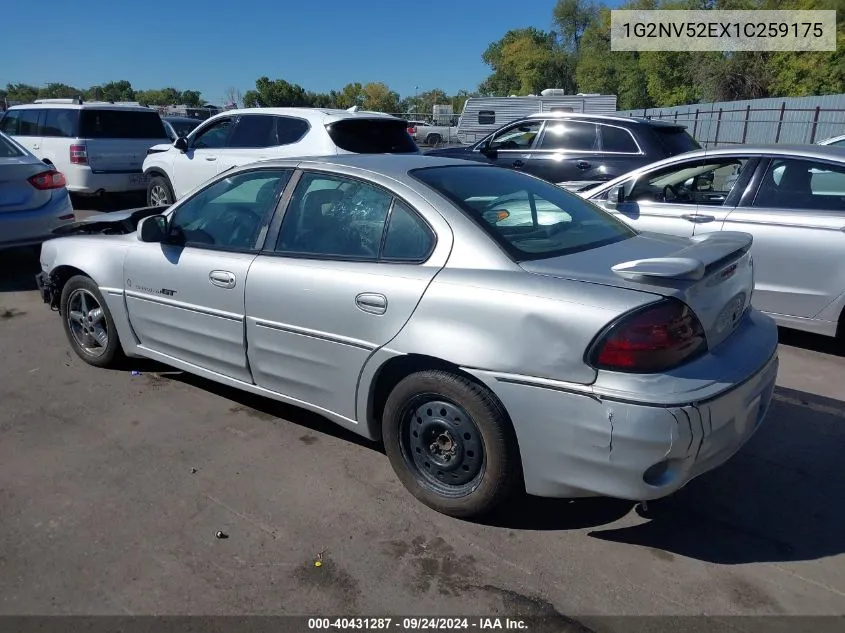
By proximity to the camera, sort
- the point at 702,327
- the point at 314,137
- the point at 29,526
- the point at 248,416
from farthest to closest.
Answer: the point at 314,137, the point at 248,416, the point at 29,526, the point at 702,327

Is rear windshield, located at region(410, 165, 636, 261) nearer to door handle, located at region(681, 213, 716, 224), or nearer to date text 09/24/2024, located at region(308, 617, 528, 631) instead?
date text 09/24/2024, located at region(308, 617, 528, 631)

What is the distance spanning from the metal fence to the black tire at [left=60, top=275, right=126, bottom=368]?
21.5 m

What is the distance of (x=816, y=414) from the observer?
4.20 m

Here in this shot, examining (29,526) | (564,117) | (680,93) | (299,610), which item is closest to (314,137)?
(564,117)

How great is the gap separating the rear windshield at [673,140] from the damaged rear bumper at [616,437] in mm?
6791

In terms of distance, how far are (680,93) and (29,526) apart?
194 feet

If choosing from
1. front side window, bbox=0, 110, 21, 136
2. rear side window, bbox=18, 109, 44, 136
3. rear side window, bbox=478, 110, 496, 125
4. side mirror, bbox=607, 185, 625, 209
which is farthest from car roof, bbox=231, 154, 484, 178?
rear side window, bbox=478, 110, 496, 125

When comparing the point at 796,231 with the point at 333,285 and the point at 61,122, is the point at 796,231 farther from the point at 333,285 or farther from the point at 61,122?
the point at 61,122

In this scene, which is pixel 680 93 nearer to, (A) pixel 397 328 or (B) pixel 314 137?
(B) pixel 314 137

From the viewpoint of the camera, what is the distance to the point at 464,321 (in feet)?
9.40

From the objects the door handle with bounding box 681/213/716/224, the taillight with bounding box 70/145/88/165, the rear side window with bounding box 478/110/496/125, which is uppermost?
the rear side window with bounding box 478/110/496/125

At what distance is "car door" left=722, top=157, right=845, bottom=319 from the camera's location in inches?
193

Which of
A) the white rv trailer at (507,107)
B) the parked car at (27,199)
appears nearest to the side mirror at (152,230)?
the parked car at (27,199)

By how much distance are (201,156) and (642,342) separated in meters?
8.24
